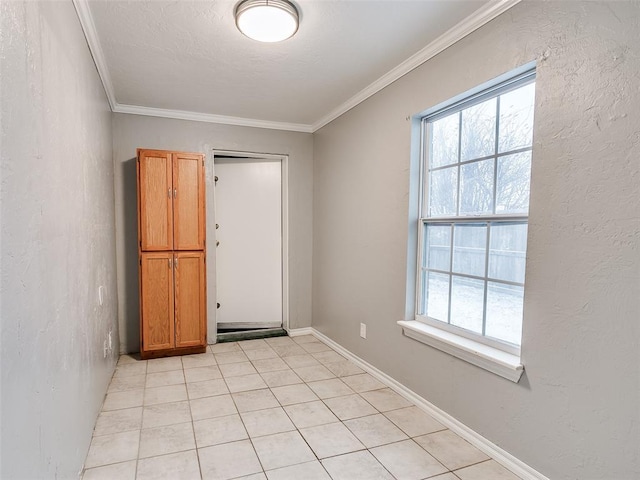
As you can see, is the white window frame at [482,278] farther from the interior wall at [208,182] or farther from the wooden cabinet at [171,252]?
the wooden cabinet at [171,252]

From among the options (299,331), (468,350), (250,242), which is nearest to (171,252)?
(250,242)

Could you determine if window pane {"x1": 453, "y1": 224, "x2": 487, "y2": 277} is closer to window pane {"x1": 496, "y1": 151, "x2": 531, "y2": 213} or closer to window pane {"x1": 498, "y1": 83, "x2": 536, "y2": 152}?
window pane {"x1": 496, "y1": 151, "x2": 531, "y2": 213}

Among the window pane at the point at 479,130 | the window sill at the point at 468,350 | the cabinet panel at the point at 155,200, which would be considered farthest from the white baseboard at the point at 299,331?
the window pane at the point at 479,130

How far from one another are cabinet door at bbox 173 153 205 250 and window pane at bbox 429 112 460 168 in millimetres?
2105

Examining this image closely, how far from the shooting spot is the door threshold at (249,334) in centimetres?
390

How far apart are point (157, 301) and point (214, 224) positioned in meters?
0.95

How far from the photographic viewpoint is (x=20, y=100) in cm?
103

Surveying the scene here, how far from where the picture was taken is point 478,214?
206 centimetres

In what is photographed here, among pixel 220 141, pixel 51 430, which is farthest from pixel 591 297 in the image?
pixel 220 141

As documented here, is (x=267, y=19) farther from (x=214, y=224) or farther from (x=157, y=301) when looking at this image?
(x=157, y=301)

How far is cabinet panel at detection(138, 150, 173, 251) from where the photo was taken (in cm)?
317

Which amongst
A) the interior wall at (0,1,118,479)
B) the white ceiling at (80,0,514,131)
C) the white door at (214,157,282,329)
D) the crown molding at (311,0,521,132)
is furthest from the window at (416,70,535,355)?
the white door at (214,157,282,329)

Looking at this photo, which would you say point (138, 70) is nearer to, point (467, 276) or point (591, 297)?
point (467, 276)

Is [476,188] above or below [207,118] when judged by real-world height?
below
